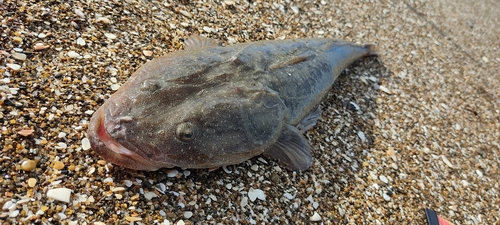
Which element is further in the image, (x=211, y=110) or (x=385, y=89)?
(x=385, y=89)

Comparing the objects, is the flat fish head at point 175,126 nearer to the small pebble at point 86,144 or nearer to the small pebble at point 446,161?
the small pebble at point 86,144

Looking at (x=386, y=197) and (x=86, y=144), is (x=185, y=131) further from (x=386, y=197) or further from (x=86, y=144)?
(x=386, y=197)

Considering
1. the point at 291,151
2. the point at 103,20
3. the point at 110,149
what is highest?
the point at 103,20

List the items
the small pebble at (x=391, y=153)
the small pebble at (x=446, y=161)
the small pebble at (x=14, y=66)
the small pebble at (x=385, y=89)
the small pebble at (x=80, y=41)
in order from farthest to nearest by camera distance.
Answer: the small pebble at (x=385, y=89) < the small pebble at (x=446, y=161) < the small pebble at (x=391, y=153) < the small pebble at (x=80, y=41) < the small pebble at (x=14, y=66)

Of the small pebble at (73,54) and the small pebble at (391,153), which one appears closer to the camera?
the small pebble at (73,54)

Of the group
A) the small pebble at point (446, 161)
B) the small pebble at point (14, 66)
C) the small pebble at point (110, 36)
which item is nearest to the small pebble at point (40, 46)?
the small pebble at point (14, 66)

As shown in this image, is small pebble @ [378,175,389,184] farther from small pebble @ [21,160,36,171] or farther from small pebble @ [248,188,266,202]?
small pebble @ [21,160,36,171]

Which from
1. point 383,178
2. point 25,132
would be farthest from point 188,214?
point 383,178

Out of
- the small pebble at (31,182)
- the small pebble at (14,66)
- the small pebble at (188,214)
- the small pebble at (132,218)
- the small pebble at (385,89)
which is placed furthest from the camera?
the small pebble at (385,89)

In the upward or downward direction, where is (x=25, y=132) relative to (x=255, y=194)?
upward
